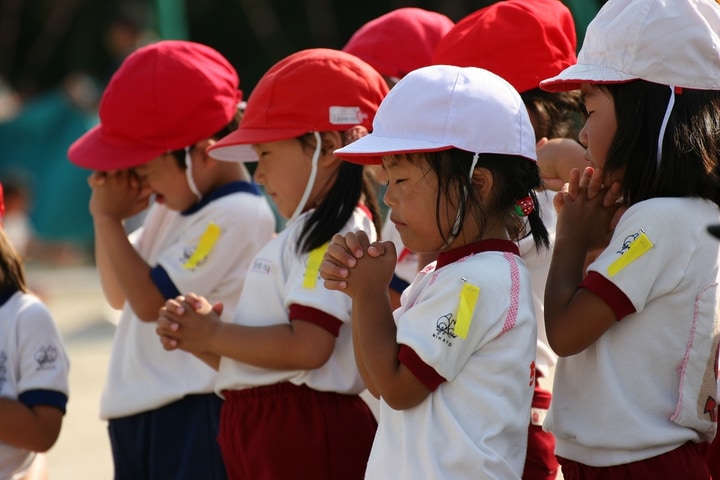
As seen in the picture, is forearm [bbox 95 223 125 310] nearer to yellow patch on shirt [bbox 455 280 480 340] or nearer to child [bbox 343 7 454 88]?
child [bbox 343 7 454 88]

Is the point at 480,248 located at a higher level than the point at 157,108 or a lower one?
higher

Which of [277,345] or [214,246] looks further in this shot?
[214,246]

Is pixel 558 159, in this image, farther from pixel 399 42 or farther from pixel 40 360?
pixel 40 360

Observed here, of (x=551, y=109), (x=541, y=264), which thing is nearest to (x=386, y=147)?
(x=541, y=264)

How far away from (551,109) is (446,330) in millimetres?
1022

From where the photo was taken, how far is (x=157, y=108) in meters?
3.53

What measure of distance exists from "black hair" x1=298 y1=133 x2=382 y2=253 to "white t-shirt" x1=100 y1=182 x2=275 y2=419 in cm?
45

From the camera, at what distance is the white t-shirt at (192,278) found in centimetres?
346

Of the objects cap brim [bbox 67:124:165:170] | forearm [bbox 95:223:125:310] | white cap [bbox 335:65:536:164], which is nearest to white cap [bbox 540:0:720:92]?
white cap [bbox 335:65:536:164]

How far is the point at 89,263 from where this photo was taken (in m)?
13.4

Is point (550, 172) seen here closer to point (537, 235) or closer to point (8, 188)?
point (537, 235)

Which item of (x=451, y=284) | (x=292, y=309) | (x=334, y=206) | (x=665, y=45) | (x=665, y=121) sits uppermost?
(x=665, y=45)

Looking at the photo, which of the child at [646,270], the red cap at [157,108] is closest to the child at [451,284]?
the child at [646,270]

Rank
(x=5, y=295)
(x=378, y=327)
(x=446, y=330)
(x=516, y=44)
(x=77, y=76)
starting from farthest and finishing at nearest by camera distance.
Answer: (x=77, y=76) < (x=5, y=295) < (x=516, y=44) < (x=378, y=327) < (x=446, y=330)
